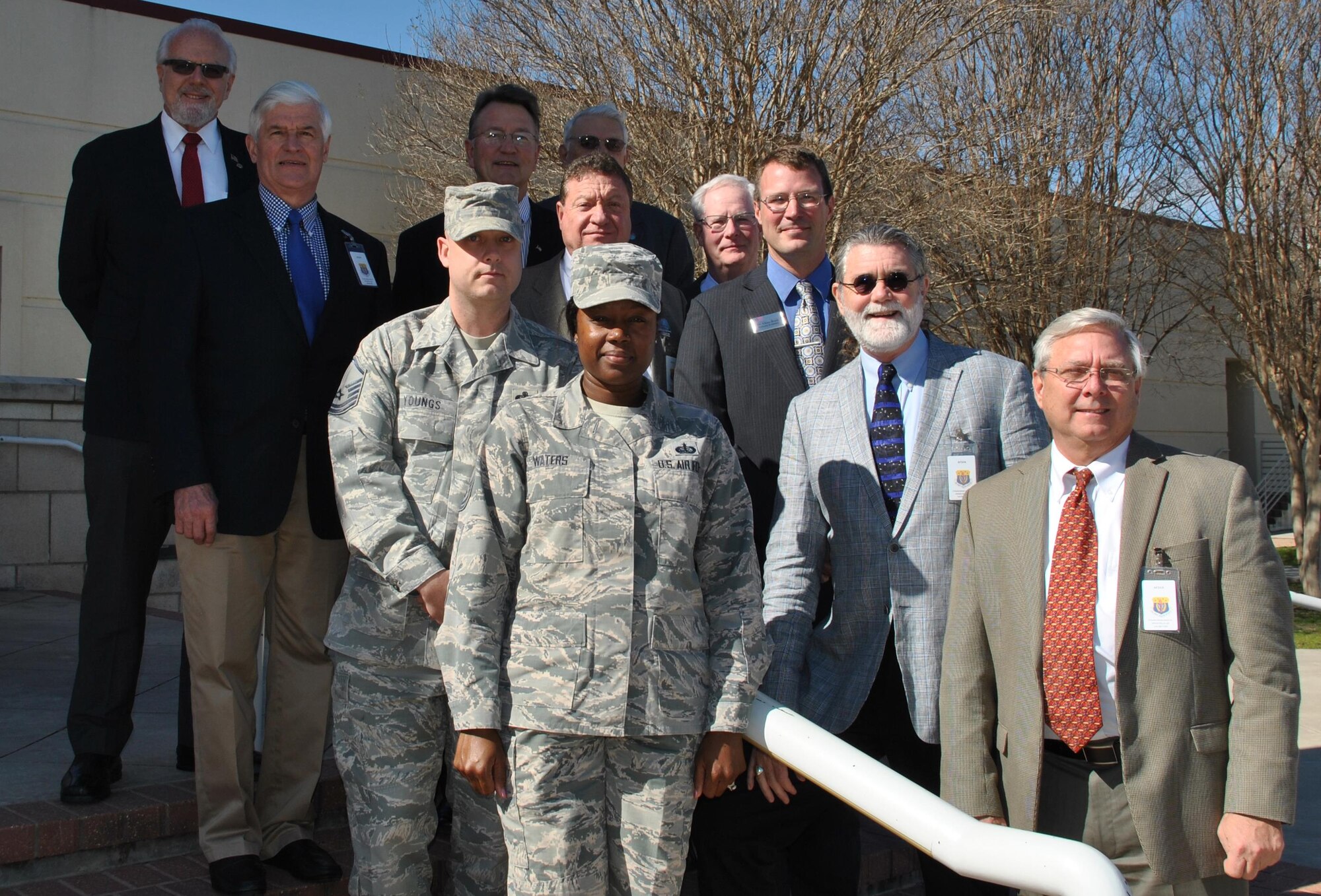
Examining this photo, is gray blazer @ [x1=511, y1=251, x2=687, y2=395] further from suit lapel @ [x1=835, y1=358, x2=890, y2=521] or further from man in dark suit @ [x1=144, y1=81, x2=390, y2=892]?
suit lapel @ [x1=835, y1=358, x2=890, y2=521]

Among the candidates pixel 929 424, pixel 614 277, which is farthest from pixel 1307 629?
pixel 614 277

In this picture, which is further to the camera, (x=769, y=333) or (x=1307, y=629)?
(x=1307, y=629)

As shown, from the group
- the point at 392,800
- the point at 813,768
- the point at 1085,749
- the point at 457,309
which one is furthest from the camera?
the point at 457,309

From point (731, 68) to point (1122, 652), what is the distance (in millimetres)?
10684

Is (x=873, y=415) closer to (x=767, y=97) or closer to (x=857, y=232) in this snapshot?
(x=857, y=232)

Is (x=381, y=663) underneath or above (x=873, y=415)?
underneath

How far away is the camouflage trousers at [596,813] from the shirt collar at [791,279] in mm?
1623

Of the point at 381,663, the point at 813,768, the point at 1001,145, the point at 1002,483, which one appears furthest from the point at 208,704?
the point at 1001,145

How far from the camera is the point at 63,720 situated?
4.60 meters

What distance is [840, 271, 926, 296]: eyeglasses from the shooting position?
314cm

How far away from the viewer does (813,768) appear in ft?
7.79

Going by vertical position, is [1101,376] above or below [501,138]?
below

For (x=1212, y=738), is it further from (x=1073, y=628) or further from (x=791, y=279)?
(x=791, y=279)

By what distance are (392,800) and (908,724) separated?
4.59 ft
